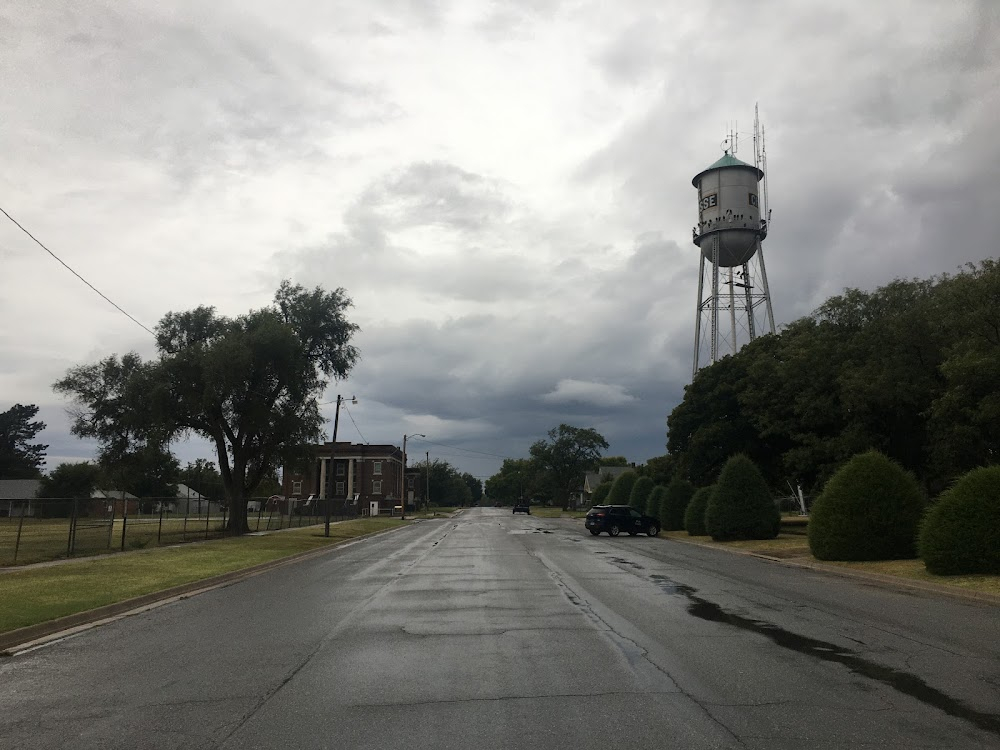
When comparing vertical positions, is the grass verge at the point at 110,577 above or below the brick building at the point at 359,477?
below

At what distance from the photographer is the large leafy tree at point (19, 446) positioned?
9456 centimetres

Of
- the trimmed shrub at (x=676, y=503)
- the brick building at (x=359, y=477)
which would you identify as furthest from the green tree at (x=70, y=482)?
the trimmed shrub at (x=676, y=503)

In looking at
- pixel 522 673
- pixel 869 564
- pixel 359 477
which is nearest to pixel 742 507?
pixel 869 564

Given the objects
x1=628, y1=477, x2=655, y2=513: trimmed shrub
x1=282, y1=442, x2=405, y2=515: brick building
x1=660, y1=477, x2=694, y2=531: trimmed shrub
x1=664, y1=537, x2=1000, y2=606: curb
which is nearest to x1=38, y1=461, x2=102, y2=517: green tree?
x1=282, y1=442, x2=405, y2=515: brick building

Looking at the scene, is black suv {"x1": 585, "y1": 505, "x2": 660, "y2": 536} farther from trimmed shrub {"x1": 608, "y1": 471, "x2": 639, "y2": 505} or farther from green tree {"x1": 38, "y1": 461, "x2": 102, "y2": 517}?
green tree {"x1": 38, "y1": 461, "x2": 102, "y2": 517}

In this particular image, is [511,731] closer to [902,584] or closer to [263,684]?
[263,684]

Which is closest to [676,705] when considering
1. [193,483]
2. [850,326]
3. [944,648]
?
[944,648]

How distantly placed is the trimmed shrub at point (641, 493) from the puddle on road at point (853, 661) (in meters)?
38.0

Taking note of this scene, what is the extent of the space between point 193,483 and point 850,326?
4042 inches

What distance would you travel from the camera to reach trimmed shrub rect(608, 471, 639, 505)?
60344 millimetres

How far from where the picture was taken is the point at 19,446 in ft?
327

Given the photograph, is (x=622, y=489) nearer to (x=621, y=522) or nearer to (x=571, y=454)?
(x=621, y=522)

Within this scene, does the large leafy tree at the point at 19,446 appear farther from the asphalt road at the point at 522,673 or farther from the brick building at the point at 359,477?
the asphalt road at the point at 522,673

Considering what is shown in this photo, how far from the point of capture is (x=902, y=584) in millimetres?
17469
